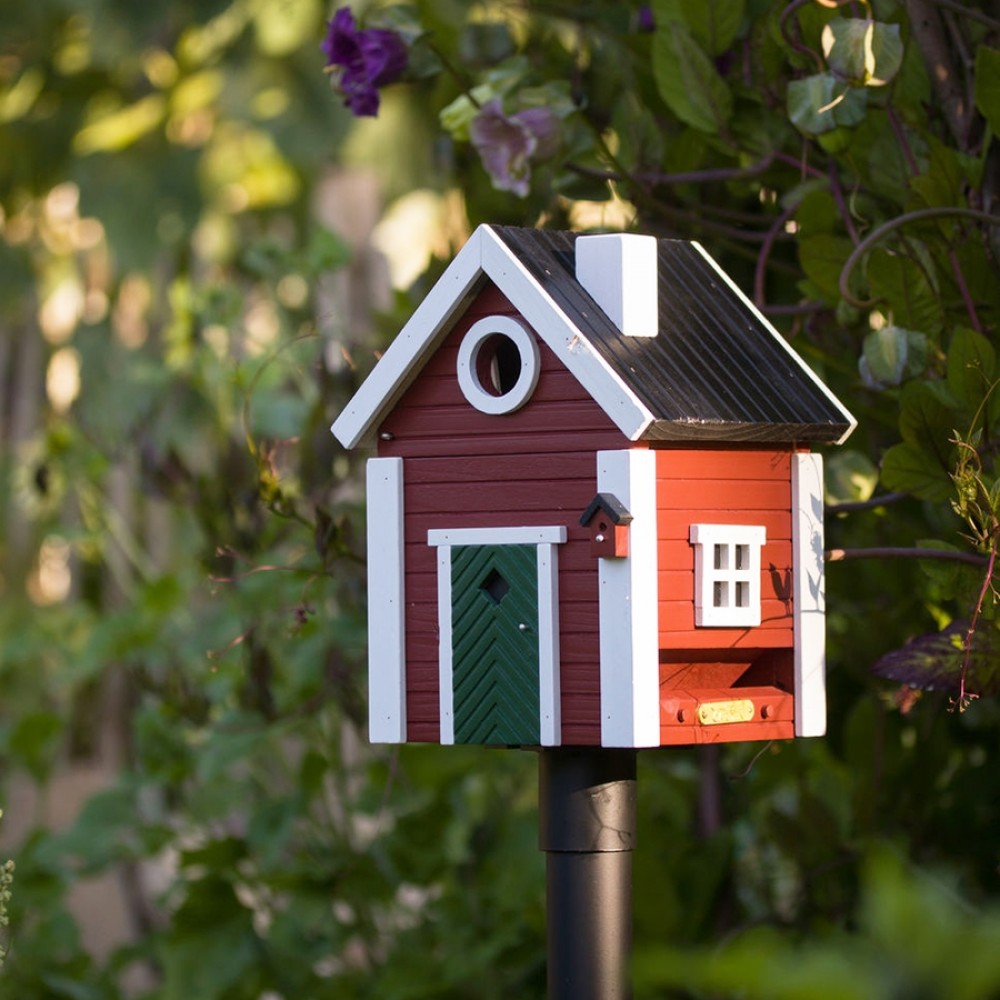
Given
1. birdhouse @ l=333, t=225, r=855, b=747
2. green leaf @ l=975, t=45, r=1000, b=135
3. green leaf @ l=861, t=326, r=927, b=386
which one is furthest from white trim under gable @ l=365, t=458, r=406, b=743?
green leaf @ l=975, t=45, r=1000, b=135

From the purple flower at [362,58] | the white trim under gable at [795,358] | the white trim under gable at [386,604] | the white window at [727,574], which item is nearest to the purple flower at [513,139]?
the purple flower at [362,58]

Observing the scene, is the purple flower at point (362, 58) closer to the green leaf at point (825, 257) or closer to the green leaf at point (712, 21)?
the green leaf at point (712, 21)

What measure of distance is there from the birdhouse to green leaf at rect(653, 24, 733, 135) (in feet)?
0.98

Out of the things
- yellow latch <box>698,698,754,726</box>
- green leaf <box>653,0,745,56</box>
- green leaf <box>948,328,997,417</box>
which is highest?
green leaf <box>653,0,745,56</box>

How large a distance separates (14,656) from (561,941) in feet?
8.60

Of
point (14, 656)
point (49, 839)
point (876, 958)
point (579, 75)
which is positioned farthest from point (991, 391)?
point (14, 656)

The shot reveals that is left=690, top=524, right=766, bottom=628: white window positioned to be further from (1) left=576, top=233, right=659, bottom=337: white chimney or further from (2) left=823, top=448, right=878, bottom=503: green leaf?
(2) left=823, top=448, right=878, bottom=503: green leaf

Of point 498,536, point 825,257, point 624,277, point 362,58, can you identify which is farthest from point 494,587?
point 362,58

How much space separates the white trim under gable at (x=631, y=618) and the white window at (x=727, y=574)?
72mm

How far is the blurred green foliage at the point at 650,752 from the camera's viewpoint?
2.01 metres

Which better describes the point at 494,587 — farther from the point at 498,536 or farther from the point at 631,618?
the point at 631,618

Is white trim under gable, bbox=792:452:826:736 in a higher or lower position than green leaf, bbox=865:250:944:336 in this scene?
lower

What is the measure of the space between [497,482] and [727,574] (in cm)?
27

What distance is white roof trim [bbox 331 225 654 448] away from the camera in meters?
1.78
